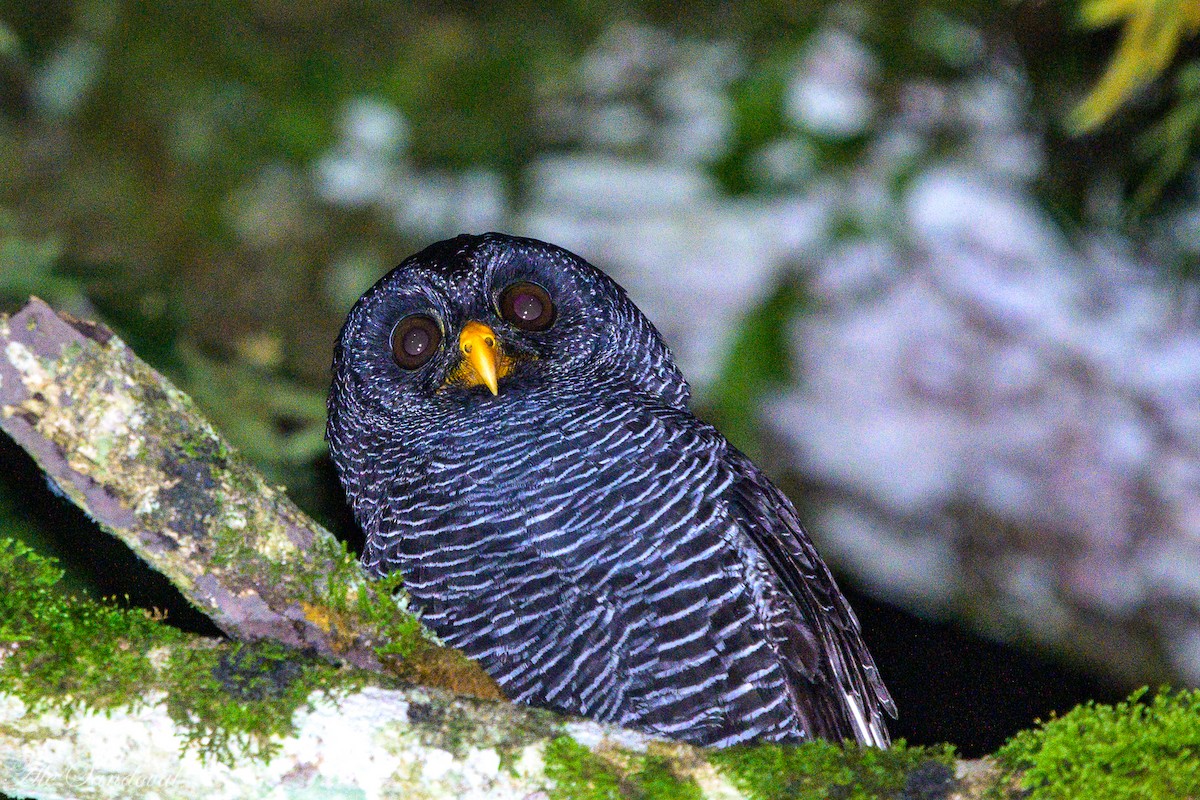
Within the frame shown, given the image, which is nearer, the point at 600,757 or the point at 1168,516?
the point at 600,757

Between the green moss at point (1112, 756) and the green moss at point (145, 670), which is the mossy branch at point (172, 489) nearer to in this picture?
the green moss at point (145, 670)

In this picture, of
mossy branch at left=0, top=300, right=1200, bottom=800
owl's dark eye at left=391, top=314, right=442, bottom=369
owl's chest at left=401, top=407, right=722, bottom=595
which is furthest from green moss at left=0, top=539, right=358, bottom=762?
owl's dark eye at left=391, top=314, right=442, bottom=369

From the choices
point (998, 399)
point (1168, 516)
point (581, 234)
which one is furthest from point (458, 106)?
point (1168, 516)

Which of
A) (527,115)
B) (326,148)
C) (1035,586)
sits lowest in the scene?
(1035,586)

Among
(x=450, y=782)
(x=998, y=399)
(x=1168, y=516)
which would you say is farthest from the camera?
(x=998, y=399)

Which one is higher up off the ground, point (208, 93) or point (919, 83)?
point (919, 83)

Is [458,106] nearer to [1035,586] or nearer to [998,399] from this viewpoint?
[998,399]

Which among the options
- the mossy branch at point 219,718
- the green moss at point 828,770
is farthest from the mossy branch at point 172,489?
the green moss at point 828,770

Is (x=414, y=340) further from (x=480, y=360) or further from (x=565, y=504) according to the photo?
(x=565, y=504)
